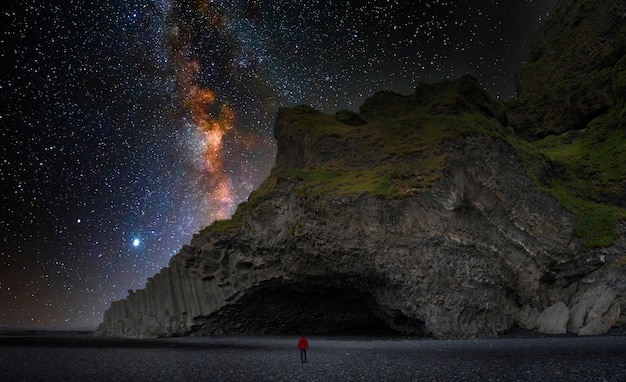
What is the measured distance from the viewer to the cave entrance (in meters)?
31.7

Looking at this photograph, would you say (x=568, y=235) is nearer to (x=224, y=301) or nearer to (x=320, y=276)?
(x=320, y=276)

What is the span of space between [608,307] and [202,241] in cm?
2894

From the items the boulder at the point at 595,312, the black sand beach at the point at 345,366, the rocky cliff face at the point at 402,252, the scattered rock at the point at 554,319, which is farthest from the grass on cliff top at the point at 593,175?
the black sand beach at the point at 345,366

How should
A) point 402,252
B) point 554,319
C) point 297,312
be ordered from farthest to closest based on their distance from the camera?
point 297,312
point 402,252
point 554,319

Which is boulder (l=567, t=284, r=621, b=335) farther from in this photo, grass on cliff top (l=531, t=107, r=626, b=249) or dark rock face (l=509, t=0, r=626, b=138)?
dark rock face (l=509, t=0, r=626, b=138)

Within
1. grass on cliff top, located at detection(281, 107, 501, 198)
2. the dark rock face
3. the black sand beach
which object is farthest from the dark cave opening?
the dark rock face

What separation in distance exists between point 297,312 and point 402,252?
38.4ft

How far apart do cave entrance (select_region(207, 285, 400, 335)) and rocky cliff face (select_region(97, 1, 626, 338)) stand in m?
0.12

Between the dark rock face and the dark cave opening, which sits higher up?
the dark rock face

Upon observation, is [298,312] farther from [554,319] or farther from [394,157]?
[554,319]

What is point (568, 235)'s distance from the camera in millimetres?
28594

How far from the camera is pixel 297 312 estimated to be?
110 feet

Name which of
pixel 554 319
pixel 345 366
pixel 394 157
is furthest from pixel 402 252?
pixel 345 366

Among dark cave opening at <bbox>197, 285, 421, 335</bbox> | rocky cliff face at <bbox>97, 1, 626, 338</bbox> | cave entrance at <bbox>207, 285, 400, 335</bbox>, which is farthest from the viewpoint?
cave entrance at <bbox>207, 285, 400, 335</bbox>
